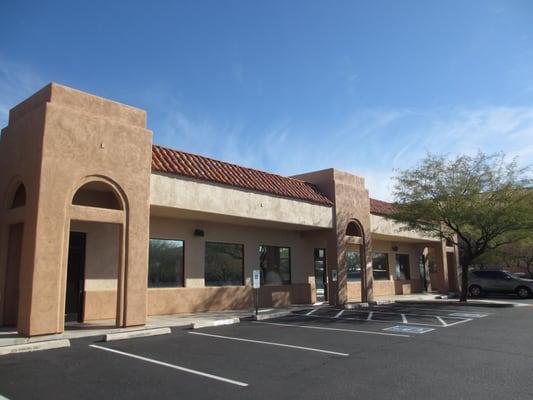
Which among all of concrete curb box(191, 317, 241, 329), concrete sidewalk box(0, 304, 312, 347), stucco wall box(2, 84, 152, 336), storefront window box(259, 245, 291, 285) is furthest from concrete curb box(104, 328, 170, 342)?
storefront window box(259, 245, 291, 285)

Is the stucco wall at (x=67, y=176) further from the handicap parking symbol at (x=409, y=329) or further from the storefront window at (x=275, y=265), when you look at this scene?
the storefront window at (x=275, y=265)

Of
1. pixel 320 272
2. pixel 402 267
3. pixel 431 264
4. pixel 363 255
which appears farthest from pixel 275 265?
pixel 431 264

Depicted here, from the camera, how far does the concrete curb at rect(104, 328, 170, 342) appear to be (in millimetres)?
10945

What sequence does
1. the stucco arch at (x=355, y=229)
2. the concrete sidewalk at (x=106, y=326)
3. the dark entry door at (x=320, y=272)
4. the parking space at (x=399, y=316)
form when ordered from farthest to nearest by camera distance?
the dark entry door at (x=320, y=272) < the stucco arch at (x=355, y=229) < the parking space at (x=399, y=316) < the concrete sidewalk at (x=106, y=326)

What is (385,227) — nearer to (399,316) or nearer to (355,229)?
(355,229)

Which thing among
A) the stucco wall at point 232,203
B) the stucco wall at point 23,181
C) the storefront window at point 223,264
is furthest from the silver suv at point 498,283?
→ the stucco wall at point 23,181

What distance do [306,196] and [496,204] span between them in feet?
30.1

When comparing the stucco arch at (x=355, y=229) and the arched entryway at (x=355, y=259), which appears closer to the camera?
the arched entryway at (x=355, y=259)

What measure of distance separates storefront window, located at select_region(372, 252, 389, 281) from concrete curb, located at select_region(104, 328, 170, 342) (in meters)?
18.5

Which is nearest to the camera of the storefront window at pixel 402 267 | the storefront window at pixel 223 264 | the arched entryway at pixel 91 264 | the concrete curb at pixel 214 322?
the concrete curb at pixel 214 322

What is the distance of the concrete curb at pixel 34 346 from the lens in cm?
934

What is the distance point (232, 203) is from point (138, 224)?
4.26 m

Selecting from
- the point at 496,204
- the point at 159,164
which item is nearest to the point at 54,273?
the point at 159,164

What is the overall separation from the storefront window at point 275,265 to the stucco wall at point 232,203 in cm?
215
